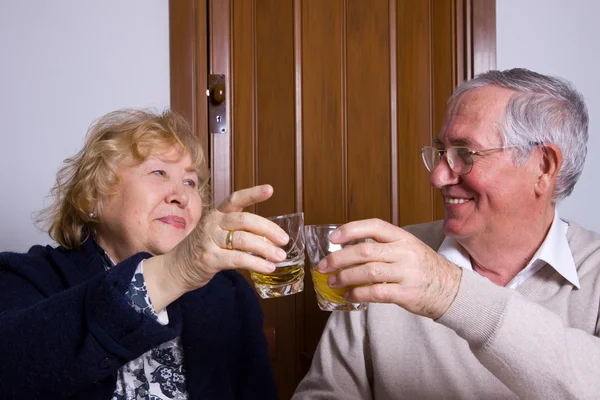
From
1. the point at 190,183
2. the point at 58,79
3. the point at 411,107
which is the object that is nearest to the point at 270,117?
the point at 411,107

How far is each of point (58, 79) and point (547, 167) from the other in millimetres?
1742

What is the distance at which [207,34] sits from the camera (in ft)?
8.17

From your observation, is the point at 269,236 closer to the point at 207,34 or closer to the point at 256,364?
the point at 256,364

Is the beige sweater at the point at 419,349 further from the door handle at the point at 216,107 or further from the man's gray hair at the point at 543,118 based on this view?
the door handle at the point at 216,107

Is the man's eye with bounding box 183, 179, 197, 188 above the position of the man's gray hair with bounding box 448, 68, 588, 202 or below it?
below

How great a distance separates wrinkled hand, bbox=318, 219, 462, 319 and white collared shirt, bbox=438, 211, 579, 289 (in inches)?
19.4

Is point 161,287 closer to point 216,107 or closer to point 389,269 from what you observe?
point 389,269

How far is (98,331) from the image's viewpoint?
3.22ft

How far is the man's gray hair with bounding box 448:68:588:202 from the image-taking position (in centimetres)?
155

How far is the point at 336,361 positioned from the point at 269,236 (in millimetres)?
738

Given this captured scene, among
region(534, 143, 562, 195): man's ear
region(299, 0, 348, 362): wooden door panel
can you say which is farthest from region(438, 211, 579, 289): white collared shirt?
region(299, 0, 348, 362): wooden door panel

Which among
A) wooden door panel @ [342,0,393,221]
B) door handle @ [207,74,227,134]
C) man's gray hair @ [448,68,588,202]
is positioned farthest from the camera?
wooden door panel @ [342,0,393,221]

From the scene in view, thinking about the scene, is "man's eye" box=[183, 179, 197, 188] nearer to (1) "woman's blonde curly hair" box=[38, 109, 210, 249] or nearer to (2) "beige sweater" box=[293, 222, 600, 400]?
(1) "woman's blonde curly hair" box=[38, 109, 210, 249]

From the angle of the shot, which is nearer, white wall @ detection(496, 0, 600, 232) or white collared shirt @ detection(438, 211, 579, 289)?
white collared shirt @ detection(438, 211, 579, 289)
